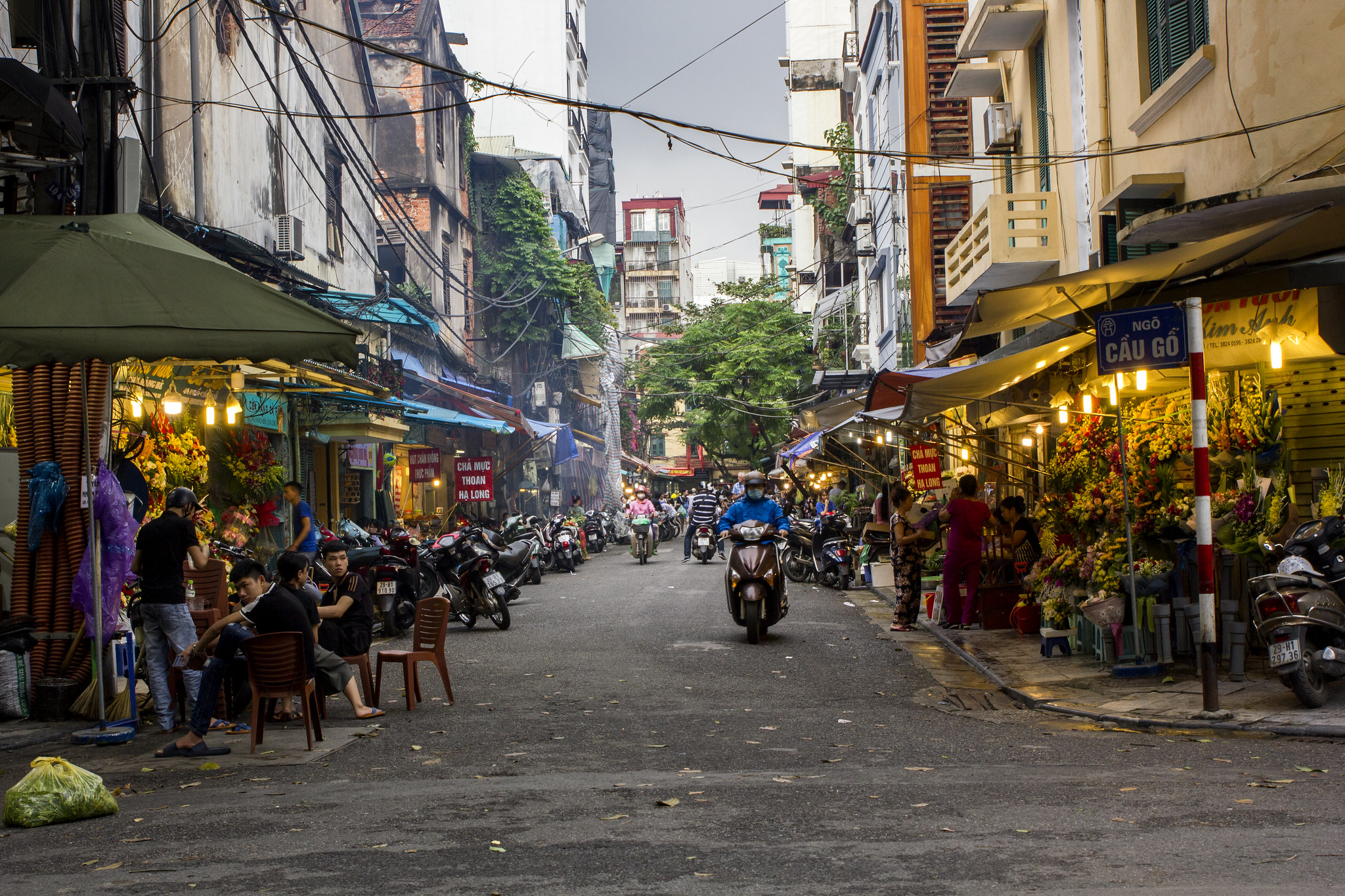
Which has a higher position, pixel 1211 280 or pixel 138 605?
pixel 1211 280

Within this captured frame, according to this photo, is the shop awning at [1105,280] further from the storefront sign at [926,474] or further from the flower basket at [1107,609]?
the storefront sign at [926,474]

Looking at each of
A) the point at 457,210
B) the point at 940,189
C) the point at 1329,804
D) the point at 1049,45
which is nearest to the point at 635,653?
the point at 1329,804

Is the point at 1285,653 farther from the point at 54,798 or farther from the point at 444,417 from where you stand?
the point at 444,417

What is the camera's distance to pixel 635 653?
462 inches

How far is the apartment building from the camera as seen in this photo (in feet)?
317

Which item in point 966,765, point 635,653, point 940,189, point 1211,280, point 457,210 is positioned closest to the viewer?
point 966,765

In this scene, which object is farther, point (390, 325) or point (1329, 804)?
point (390, 325)

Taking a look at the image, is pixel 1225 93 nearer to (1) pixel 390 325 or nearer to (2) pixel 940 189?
(2) pixel 940 189

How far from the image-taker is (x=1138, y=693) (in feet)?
27.7

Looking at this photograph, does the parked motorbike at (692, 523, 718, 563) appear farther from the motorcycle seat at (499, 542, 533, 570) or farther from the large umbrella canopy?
the large umbrella canopy

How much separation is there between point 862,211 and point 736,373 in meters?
11.5

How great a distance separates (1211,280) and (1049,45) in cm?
654

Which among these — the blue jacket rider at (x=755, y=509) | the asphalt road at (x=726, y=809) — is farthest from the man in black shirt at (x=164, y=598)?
the blue jacket rider at (x=755, y=509)

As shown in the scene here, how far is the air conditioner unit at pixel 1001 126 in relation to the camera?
16.8 metres
